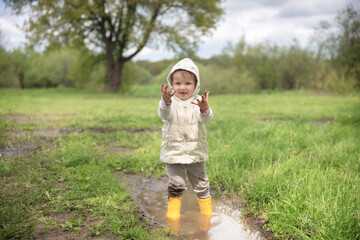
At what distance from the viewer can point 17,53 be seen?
30672 millimetres

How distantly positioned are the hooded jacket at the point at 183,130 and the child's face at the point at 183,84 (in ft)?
0.17

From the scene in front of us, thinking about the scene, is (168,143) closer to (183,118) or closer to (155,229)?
(183,118)

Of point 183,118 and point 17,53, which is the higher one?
point 17,53

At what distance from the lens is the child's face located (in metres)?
2.85

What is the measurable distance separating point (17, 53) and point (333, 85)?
97.5 feet

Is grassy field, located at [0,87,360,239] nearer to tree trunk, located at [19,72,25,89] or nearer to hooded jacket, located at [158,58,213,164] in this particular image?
hooded jacket, located at [158,58,213,164]

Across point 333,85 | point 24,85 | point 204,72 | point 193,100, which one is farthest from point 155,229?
point 24,85

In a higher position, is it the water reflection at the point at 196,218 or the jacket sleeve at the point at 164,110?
the jacket sleeve at the point at 164,110

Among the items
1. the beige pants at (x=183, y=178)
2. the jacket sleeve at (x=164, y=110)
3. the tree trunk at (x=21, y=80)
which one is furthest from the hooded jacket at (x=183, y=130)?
the tree trunk at (x=21, y=80)

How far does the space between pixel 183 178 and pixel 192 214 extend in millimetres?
455

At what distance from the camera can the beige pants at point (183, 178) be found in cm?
290

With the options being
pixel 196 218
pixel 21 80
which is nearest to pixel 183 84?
pixel 196 218

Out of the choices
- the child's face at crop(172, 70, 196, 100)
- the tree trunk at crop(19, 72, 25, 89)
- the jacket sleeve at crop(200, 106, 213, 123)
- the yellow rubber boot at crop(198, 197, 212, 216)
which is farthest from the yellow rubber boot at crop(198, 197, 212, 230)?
the tree trunk at crop(19, 72, 25, 89)

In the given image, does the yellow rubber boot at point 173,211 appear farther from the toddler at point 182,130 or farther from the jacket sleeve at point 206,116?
the jacket sleeve at point 206,116
